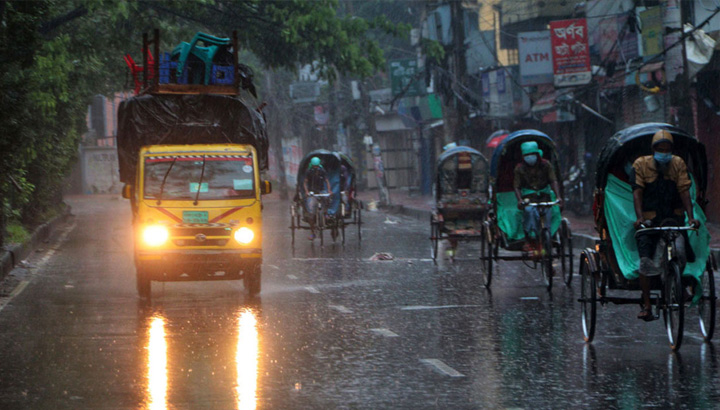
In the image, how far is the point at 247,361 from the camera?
28.8ft

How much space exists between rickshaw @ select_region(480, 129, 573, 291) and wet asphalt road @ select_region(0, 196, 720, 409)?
343mm

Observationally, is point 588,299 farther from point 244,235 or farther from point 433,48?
point 433,48

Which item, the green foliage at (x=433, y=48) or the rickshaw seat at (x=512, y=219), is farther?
the green foliage at (x=433, y=48)

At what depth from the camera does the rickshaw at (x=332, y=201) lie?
22.3 m

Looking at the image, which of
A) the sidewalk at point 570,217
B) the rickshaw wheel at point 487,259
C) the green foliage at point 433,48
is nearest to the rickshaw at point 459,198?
the sidewalk at point 570,217

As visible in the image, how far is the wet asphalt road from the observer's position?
7.38 m

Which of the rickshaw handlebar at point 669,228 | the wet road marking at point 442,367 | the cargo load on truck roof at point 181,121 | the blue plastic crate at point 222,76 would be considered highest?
the blue plastic crate at point 222,76

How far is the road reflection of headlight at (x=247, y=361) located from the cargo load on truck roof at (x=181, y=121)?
4.01m

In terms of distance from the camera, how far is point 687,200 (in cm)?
910

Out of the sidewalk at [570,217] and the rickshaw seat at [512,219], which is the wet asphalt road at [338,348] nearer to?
the rickshaw seat at [512,219]

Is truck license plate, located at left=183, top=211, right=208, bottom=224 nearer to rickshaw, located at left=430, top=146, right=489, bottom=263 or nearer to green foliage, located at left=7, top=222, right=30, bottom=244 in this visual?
rickshaw, located at left=430, top=146, right=489, bottom=263

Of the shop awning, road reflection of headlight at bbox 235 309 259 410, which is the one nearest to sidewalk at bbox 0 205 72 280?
road reflection of headlight at bbox 235 309 259 410

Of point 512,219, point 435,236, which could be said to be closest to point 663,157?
point 512,219

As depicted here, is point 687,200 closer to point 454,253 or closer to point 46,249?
point 454,253
